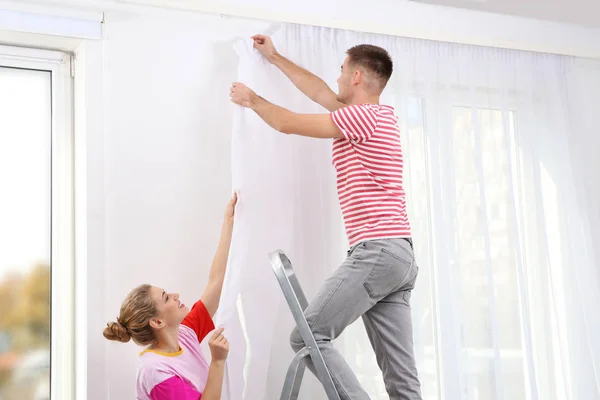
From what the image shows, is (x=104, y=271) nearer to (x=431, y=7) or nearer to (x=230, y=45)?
(x=230, y=45)

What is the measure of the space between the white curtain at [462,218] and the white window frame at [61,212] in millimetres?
679

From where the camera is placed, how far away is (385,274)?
210cm

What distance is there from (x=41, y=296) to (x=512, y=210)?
209cm

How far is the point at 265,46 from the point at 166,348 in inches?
48.2

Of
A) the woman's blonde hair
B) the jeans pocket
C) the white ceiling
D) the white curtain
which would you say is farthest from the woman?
the white ceiling

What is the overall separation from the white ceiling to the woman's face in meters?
1.80

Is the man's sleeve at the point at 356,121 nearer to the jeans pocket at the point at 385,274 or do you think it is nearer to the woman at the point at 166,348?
the jeans pocket at the point at 385,274

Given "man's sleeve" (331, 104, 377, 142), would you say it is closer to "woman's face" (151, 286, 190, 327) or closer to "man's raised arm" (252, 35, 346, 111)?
"man's raised arm" (252, 35, 346, 111)

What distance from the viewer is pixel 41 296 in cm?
263

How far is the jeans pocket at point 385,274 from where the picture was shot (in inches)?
82.2

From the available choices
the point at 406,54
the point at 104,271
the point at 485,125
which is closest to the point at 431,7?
the point at 406,54

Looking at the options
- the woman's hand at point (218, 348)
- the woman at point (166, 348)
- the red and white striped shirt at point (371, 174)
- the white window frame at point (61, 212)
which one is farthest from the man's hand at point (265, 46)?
the woman's hand at point (218, 348)

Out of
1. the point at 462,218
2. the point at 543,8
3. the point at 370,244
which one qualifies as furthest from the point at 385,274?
the point at 543,8

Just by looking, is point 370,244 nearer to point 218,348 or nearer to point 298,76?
point 218,348
